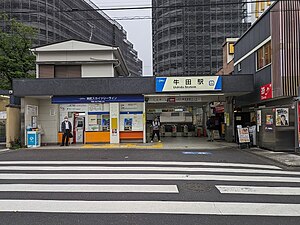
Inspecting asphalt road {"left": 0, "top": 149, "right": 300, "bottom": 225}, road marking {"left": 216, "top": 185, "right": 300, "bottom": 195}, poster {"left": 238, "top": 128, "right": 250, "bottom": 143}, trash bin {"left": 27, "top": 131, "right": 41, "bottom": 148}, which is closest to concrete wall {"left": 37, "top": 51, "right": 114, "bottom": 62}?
trash bin {"left": 27, "top": 131, "right": 41, "bottom": 148}

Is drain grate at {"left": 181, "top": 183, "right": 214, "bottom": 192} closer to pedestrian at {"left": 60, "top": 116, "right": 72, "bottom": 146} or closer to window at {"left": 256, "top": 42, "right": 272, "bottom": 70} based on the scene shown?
window at {"left": 256, "top": 42, "right": 272, "bottom": 70}

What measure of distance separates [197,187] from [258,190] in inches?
56.2

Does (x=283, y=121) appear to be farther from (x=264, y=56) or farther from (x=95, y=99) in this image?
(x=95, y=99)

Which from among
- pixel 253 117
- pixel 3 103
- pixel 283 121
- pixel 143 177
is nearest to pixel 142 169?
pixel 143 177

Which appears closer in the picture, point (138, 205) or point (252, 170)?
point (138, 205)

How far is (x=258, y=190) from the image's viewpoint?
7.25m

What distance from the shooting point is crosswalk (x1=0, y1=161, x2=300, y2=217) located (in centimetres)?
583

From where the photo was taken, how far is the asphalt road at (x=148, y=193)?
5.31 metres

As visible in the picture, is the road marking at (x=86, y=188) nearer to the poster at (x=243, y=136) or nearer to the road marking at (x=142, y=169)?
the road marking at (x=142, y=169)

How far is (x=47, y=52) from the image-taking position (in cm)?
2402

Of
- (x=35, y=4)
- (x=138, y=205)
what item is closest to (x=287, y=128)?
(x=138, y=205)

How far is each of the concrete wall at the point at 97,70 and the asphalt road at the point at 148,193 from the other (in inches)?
492

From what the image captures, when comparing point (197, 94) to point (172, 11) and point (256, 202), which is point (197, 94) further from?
point (172, 11)

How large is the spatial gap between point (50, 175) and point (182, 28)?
226ft
